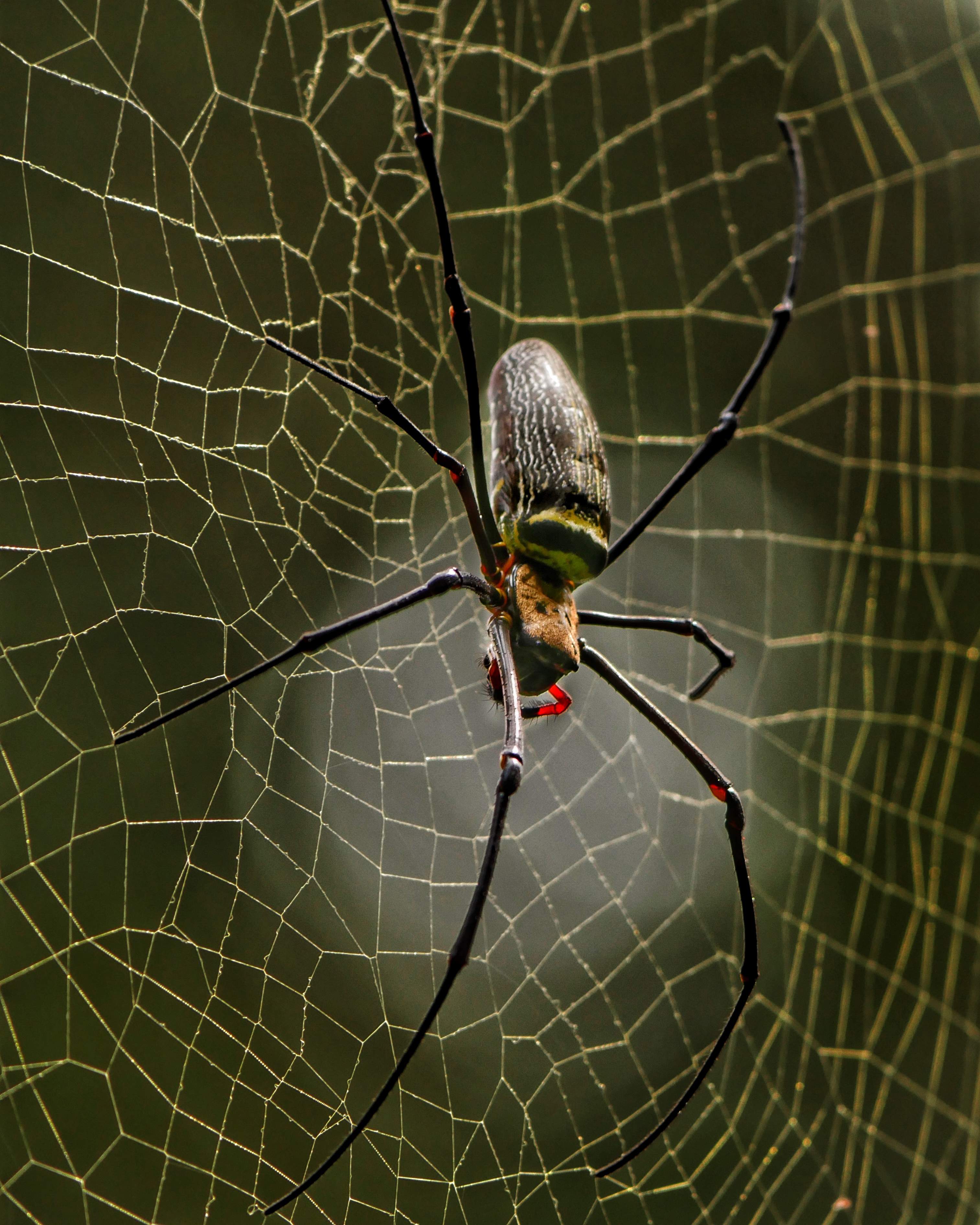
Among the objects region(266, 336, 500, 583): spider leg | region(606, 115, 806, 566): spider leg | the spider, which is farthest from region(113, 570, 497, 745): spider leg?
region(606, 115, 806, 566): spider leg

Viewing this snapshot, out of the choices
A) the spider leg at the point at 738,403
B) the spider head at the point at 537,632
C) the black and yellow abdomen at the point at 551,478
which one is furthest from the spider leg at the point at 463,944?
the spider leg at the point at 738,403

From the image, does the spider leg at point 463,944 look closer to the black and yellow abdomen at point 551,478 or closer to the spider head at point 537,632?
the spider head at point 537,632

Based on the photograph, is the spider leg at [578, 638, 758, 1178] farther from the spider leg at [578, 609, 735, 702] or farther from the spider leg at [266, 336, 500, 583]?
the spider leg at [266, 336, 500, 583]

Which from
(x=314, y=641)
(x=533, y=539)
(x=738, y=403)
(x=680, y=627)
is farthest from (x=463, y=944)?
(x=738, y=403)

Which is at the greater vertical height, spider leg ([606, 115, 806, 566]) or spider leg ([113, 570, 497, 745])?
spider leg ([606, 115, 806, 566])

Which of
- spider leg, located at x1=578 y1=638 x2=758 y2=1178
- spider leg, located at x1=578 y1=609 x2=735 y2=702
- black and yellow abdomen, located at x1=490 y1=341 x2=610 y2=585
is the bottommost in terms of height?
spider leg, located at x1=578 y1=638 x2=758 y2=1178

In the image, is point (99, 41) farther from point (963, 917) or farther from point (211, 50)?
point (963, 917)
